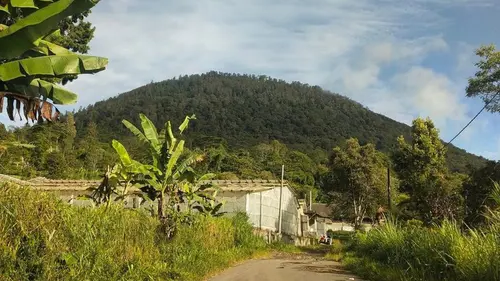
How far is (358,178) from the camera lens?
140 feet

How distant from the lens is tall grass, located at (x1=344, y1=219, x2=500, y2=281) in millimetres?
7432

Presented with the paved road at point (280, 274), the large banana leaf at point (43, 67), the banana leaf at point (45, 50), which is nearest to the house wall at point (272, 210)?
the paved road at point (280, 274)

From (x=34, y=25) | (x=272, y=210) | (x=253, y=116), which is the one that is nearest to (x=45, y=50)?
(x=34, y=25)

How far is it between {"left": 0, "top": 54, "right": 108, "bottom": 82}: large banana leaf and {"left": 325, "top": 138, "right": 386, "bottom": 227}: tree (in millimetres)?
37107

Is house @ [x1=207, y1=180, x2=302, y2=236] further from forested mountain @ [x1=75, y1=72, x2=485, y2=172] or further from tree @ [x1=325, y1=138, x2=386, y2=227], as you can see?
forested mountain @ [x1=75, y1=72, x2=485, y2=172]

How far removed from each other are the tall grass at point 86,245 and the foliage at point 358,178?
3001cm

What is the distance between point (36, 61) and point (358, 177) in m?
37.7

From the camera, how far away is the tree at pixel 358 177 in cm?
4291

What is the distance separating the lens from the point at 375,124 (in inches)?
4508

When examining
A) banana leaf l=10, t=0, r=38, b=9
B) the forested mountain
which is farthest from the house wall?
the forested mountain

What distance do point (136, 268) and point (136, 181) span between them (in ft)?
20.5

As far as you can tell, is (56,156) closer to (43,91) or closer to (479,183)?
(479,183)

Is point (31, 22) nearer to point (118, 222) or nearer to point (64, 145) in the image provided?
point (118, 222)

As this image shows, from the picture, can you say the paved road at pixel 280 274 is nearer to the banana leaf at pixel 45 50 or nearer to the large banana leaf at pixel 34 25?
the banana leaf at pixel 45 50
